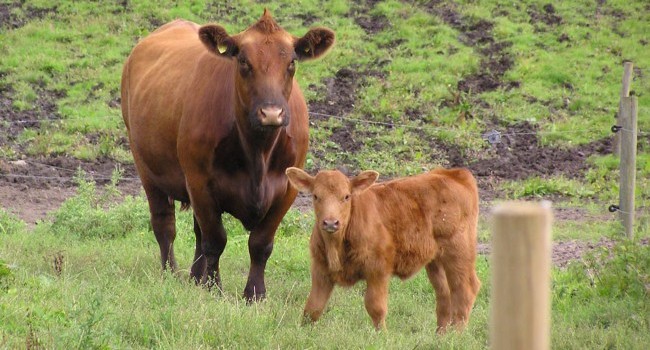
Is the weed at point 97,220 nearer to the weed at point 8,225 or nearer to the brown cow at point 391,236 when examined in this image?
A: the weed at point 8,225

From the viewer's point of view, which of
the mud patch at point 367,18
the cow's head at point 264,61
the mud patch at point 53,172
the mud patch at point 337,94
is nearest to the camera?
the cow's head at point 264,61

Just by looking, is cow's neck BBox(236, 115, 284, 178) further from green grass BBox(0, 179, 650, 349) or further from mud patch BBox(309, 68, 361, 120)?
mud patch BBox(309, 68, 361, 120)

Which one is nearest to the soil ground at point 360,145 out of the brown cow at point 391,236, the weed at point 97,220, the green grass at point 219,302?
the weed at point 97,220

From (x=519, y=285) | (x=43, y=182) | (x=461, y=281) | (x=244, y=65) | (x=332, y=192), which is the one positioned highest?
(x=519, y=285)

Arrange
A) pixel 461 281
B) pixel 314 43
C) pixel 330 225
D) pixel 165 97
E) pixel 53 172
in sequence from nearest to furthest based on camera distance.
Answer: pixel 330 225, pixel 461 281, pixel 314 43, pixel 165 97, pixel 53 172

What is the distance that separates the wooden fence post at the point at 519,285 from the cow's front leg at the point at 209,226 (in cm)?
619

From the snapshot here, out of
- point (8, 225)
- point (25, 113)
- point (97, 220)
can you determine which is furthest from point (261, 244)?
point (25, 113)

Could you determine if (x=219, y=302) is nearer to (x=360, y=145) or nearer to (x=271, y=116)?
(x=271, y=116)

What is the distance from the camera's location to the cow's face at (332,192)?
271 inches

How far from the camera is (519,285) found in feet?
7.00

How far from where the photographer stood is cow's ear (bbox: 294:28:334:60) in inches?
321

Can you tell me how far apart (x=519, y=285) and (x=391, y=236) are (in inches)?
205

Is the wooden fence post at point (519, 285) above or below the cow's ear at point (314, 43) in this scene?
above

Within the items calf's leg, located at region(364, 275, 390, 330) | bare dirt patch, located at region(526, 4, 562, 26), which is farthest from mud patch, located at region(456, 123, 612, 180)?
calf's leg, located at region(364, 275, 390, 330)
